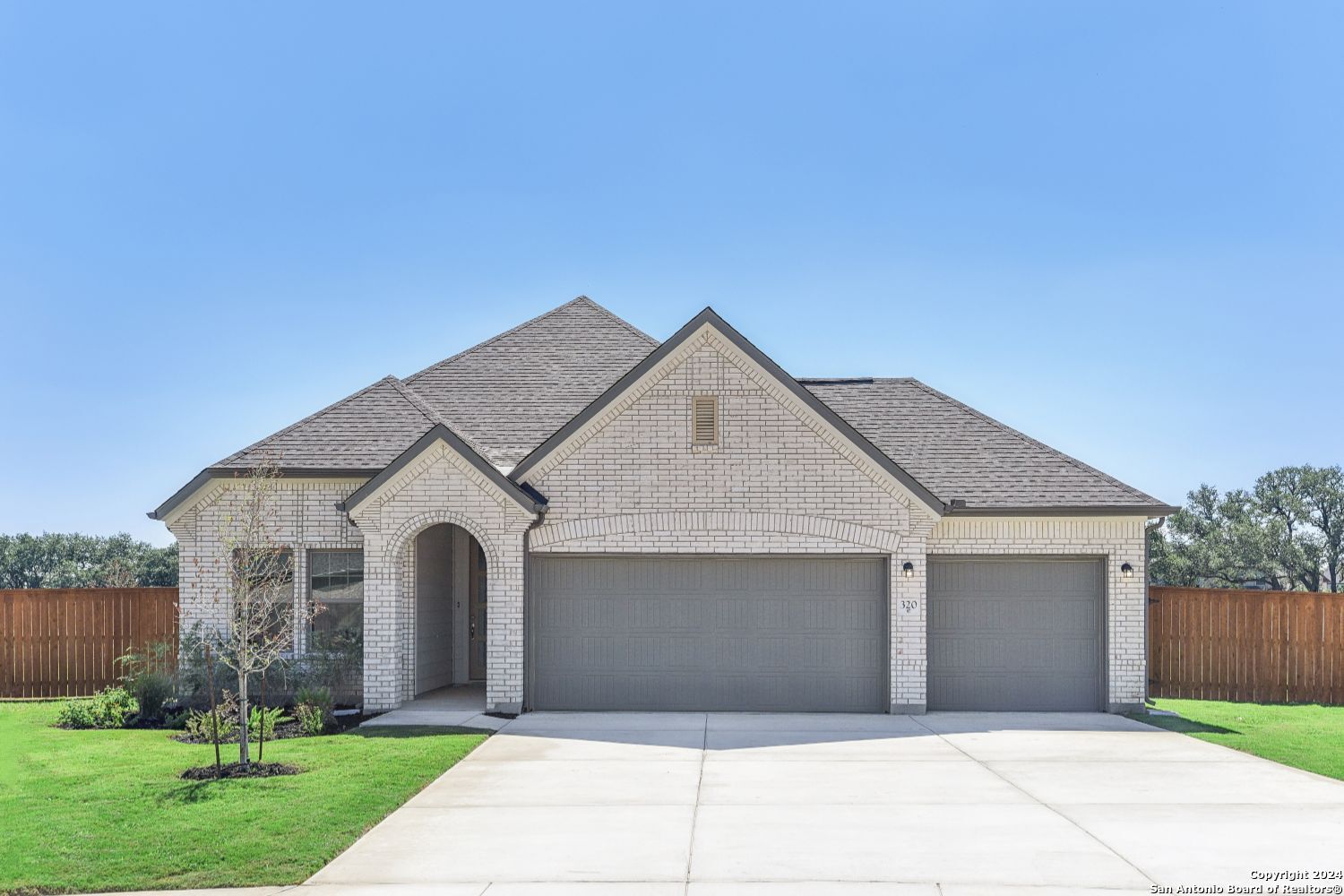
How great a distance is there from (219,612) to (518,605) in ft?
15.2

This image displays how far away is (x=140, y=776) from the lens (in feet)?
38.8

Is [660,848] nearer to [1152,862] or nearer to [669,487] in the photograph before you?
[1152,862]

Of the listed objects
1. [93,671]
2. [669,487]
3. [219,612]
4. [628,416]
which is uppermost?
[628,416]

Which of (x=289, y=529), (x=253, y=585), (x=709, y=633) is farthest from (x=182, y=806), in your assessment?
(x=709, y=633)

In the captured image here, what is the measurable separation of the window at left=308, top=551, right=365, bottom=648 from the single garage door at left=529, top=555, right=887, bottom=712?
9.10 ft

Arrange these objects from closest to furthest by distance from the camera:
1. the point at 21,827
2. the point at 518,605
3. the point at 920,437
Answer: the point at 21,827 → the point at 518,605 → the point at 920,437

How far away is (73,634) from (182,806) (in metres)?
11.2

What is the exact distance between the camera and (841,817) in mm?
10125

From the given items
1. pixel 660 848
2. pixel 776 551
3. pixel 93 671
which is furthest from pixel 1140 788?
pixel 93 671

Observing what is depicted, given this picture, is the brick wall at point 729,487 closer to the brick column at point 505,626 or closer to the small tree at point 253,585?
the brick column at point 505,626

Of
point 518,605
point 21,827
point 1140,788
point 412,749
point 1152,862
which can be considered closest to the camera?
point 1152,862

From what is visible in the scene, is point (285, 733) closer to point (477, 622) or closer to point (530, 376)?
point (477, 622)

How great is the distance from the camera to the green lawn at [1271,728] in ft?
44.0

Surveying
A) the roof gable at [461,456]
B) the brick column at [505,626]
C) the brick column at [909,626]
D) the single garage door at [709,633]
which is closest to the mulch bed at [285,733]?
the brick column at [505,626]
